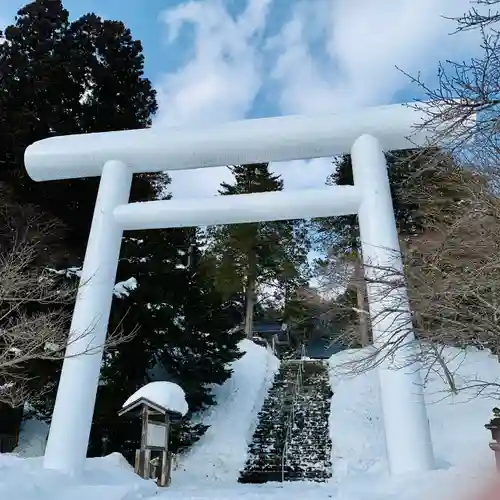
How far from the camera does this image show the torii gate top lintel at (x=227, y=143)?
6.93m

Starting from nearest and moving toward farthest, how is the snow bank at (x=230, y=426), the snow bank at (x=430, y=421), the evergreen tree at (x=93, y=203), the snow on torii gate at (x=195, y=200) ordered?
the snow on torii gate at (x=195, y=200), the snow bank at (x=430, y=421), the snow bank at (x=230, y=426), the evergreen tree at (x=93, y=203)

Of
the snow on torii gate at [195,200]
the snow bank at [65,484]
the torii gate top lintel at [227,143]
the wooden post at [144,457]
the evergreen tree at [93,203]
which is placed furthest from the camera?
the evergreen tree at [93,203]

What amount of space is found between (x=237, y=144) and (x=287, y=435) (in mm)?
6730

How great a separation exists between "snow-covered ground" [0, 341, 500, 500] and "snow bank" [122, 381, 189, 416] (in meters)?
0.89

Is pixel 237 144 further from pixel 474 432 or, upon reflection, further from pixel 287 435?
pixel 474 432

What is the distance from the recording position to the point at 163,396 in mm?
7578

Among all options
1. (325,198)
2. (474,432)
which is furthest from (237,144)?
(474,432)

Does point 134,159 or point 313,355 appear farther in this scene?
point 313,355

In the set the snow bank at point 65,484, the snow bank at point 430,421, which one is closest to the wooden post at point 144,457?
the snow bank at point 65,484

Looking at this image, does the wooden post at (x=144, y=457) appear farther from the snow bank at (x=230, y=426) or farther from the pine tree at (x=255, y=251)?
the pine tree at (x=255, y=251)

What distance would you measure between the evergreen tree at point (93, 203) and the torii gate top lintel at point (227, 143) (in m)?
3.22

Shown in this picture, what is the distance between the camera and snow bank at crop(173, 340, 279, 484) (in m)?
9.85

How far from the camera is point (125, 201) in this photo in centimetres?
737

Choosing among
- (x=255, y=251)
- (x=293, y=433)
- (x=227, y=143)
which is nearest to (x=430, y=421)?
(x=293, y=433)
